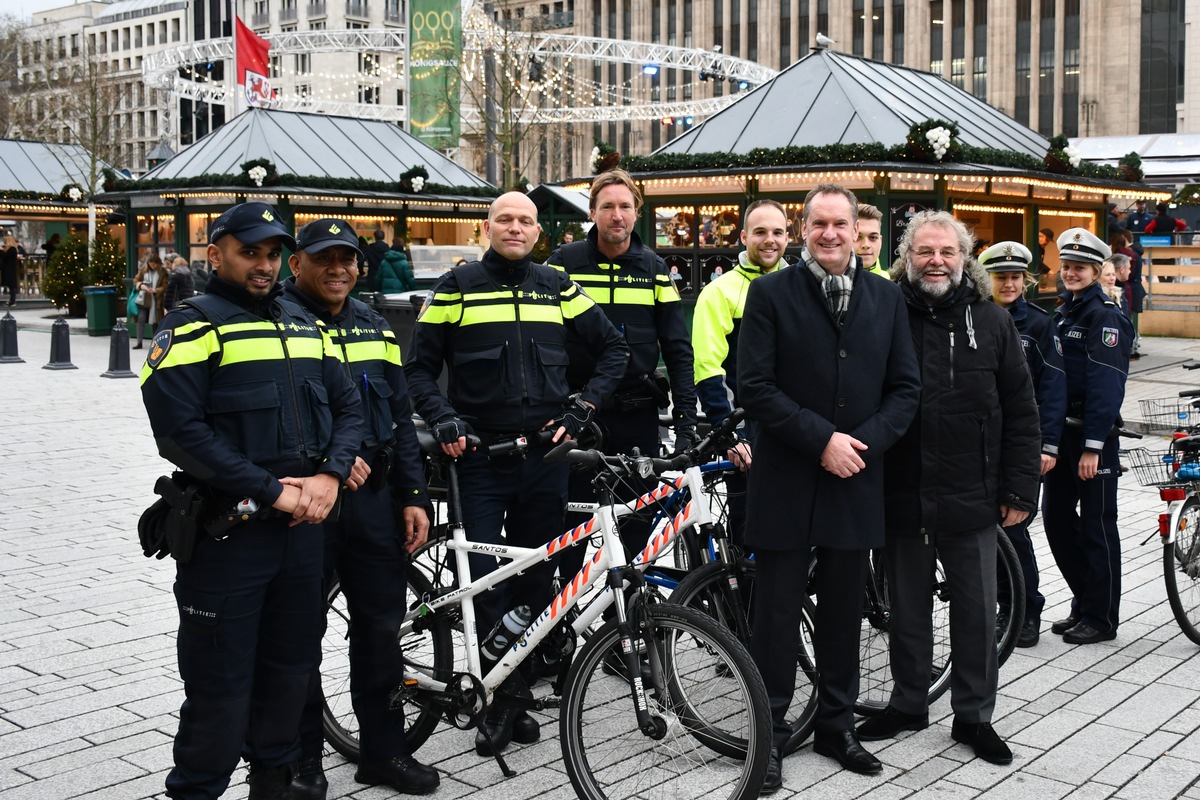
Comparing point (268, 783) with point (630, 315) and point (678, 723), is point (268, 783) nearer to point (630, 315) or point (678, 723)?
point (678, 723)

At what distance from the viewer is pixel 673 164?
694 inches

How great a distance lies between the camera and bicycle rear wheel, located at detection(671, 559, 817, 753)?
4.77m

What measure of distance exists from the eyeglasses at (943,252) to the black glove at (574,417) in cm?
142

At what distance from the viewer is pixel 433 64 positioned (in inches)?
1016

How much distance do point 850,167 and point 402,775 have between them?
12916 mm

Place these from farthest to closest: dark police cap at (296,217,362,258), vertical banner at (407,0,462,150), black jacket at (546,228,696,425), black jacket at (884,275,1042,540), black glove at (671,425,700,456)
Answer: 1. vertical banner at (407,0,462,150)
2. black jacket at (546,228,696,425)
3. black glove at (671,425,700,456)
4. black jacket at (884,275,1042,540)
5. dark police cap at (296,217,362,258)

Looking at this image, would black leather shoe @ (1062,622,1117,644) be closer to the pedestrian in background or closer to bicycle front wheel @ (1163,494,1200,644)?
bicycle front wheel @ (1163,494,1200,644)

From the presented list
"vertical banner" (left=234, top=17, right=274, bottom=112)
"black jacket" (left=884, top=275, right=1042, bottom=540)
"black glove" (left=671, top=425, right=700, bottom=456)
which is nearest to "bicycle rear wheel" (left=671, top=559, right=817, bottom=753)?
"black jacket" (left=884, top=275, right=1042, bottom=540)

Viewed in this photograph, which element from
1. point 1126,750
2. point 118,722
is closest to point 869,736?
point 1126,750

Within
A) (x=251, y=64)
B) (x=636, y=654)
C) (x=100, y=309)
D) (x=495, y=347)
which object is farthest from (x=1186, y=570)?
(x=251, y=64)

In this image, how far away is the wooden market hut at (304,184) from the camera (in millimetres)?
23406

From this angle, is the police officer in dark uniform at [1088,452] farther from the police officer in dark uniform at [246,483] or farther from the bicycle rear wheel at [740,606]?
the police officer in dark uniform at [246,483]

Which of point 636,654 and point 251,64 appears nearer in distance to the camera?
point 636,654

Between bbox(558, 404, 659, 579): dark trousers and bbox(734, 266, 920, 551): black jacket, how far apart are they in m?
0.83
